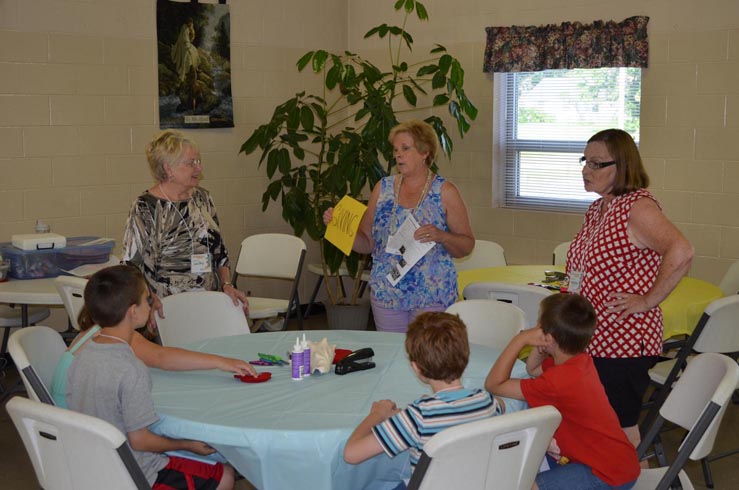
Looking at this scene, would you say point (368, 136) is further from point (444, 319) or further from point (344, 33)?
point (444, 319)

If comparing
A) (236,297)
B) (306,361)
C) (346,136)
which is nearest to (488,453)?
(306,361)

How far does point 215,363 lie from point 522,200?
13.3 ft

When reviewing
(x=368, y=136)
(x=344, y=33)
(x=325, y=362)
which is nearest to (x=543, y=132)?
(x=368, y=136)

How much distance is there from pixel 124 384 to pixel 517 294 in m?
1.95

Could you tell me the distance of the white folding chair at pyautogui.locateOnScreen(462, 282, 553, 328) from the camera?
3758 mm

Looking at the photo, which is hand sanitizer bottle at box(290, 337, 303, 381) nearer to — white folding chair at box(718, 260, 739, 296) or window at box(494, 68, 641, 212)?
white folding chair at box(718, 260, 739, 296)

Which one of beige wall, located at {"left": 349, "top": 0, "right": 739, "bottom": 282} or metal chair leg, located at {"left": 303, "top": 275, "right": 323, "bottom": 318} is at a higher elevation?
beige wall, located at {"left": 349, "top": 0, "right": 739, "bottom": 282}

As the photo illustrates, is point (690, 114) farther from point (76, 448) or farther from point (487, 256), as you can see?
point (76, 448)

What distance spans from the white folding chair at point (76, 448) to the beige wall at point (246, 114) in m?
3.52

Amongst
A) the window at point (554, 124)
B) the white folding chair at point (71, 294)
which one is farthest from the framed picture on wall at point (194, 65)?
the white folding chair at point (71, 294)

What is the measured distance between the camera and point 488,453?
207cm

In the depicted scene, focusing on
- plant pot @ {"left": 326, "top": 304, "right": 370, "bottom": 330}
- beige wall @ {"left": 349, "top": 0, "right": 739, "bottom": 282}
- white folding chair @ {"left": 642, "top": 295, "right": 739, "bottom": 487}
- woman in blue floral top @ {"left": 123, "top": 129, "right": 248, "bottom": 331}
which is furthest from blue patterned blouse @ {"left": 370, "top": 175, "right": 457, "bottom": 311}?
plant pot @ {"left": 326, "top": 304, "right": 370, "bottom": 330}

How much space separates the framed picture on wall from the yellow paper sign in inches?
109

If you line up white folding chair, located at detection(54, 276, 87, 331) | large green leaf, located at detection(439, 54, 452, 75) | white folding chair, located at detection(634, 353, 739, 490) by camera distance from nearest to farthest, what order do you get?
white folding chair, located at detection(634, 353, 739, 490)
white folding chair, located at detection(54, 276, 87, 331)
large green leaf, located at detection(439, 54, 452, 75)
